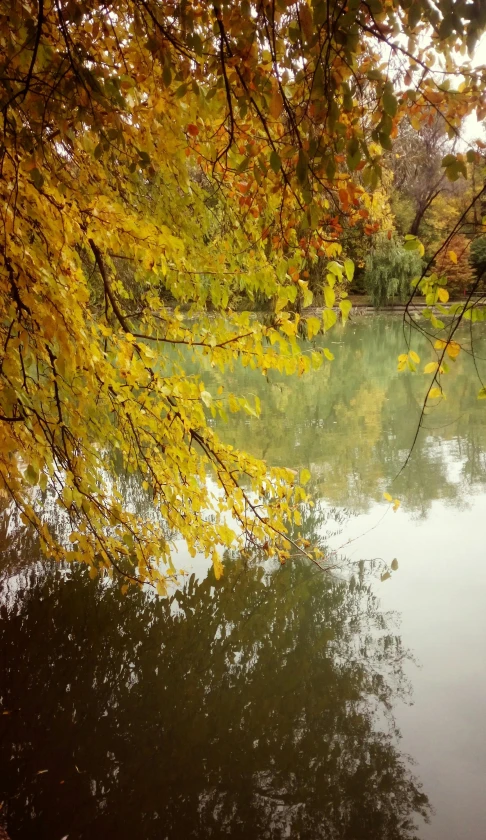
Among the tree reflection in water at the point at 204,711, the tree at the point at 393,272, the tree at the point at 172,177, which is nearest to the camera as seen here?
the tree at the point at 172,177

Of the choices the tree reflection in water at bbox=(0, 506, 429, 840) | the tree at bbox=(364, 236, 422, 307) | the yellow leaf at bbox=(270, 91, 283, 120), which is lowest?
the tree reflection in water at bbox=(0, 506, 429, 840)

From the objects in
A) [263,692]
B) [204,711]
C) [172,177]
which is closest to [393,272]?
[172,177]

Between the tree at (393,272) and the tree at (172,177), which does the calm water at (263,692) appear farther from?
the tree at (393,272)

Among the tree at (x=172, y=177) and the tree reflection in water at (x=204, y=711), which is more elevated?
the tree at (x=172, y=177)

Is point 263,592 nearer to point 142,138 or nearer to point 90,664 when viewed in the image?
point 90,664

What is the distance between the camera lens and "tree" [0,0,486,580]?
163 centimetres

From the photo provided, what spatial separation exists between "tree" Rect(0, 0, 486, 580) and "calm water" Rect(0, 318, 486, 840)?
0.87m

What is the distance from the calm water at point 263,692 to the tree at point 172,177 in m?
0.87

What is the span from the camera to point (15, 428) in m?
2.33

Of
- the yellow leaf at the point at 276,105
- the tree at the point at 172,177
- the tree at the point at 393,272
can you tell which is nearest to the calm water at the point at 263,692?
the tree at the point at 172,177

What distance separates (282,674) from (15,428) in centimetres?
210

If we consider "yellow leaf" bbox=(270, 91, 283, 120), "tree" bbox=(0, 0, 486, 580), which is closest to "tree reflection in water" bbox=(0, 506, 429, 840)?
"tree" bbox=(0, 0, 486, 580)

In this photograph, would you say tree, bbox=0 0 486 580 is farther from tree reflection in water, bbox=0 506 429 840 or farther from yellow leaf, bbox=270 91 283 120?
tree reflection in water, bbox=0 506 429 840

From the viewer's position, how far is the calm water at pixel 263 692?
2525 mm
